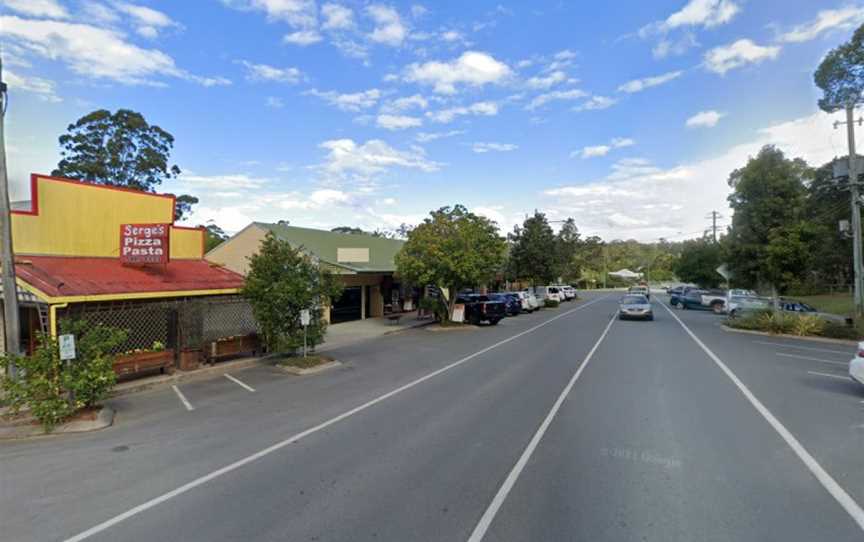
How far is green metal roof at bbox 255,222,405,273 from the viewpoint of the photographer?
24797 mm

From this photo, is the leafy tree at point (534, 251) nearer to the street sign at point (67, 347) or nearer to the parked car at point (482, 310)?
the parked car at point (482, 310)

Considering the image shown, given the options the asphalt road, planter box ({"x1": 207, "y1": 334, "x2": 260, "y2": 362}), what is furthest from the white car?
planter box ({"x1": 207, "y1": 334, "x2": 260, "y2": 362})

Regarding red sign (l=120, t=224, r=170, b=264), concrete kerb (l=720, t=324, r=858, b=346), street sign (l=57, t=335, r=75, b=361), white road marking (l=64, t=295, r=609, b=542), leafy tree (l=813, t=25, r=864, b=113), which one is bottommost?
concrete kerb (l=720, t=324, r=858, b=346)

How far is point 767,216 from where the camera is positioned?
21406 mm

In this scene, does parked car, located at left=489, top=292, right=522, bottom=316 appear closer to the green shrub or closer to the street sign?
the green shrub

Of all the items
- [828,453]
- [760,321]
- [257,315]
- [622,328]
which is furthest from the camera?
[622,328]

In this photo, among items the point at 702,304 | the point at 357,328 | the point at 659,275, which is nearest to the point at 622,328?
the point at 357,328

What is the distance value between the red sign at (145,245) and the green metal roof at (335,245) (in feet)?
29.1

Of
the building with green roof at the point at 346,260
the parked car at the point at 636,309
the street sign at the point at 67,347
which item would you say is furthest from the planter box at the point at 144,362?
the parked car at the point at 636,309

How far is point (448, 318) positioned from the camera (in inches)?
1021

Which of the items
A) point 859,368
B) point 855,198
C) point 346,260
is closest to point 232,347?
point 346,260

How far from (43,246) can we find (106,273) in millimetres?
1625

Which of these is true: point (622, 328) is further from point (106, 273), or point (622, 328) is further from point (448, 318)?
point (106, 273)

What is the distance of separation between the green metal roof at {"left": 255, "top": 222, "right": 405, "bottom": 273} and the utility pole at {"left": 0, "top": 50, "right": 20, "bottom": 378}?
13.1 meters
